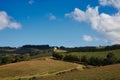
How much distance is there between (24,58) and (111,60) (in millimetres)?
46624

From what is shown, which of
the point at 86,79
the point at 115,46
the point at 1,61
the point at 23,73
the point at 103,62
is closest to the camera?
the point at 86,79

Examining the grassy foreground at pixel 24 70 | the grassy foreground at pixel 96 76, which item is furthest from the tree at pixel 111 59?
the grassy foreground at pixel 96 76

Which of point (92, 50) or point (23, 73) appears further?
point (92, 50)

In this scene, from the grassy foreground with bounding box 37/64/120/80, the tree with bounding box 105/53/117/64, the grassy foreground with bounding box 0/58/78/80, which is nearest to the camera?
the grassy foreground with bounding box 37/64/120/80

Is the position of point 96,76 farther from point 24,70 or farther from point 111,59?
point 111,59

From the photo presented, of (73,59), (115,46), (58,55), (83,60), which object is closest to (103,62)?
(83,60)

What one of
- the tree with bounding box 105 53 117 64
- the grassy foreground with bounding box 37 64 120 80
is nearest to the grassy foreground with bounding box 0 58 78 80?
the tree with bounding box 105 53 117 64

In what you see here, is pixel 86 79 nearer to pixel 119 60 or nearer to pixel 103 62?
pixel 119 60

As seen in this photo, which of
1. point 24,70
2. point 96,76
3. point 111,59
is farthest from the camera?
point 111,59

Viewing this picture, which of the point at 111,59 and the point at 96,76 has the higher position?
the point at 111,59

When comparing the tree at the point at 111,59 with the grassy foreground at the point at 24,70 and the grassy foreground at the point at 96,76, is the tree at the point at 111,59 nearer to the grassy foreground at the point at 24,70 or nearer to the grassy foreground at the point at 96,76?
the grassy foreground at the point at 24,70

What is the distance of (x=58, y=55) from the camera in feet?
A: 481

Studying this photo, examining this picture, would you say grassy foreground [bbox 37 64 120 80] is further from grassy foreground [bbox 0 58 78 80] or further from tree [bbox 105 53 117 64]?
tree [bbox 105 53 117 64]

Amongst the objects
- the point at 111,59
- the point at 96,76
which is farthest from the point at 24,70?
the point at 96,76
